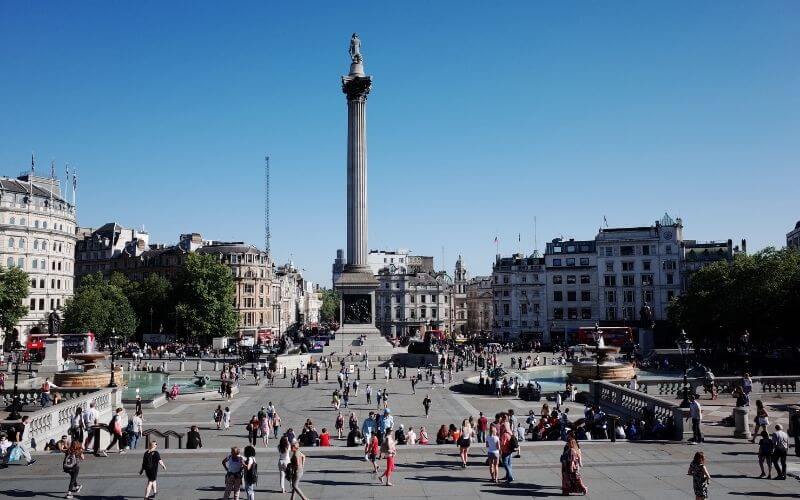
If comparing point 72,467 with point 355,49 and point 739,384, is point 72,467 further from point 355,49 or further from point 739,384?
point 355,49

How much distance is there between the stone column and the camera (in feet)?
244

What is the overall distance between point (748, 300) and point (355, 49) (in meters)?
50.9

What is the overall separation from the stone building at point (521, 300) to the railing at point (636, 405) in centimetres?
7427

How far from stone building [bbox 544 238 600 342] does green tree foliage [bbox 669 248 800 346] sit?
33.2 metres

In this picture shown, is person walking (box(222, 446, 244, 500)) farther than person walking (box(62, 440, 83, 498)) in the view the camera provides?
No

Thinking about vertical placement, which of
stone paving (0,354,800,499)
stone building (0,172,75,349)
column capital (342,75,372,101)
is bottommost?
stone paving (0,354,800,499)

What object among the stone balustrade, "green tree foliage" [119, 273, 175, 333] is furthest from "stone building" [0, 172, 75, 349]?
the stone balustrade

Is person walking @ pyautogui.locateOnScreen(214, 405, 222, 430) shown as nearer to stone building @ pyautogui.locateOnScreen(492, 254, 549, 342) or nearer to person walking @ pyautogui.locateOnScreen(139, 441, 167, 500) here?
person walking @ pyautogui.locateOnScreen(139, 441, 167, 500)

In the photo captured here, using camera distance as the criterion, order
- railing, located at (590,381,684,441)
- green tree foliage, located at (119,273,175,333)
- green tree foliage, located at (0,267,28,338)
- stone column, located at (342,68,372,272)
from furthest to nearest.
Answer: green tree foliage, located at (119,273,175,333) → stone column, located at (342,68,372,272) → green tree foliage, located at (0,267,28,338) → railing, located at (590,381,684,441)

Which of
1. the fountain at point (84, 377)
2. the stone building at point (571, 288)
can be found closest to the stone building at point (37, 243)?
the fountain at point (84, 377)

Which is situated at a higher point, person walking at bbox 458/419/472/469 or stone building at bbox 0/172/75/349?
stone building at bbox 0/172/75/349

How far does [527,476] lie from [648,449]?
216 inches

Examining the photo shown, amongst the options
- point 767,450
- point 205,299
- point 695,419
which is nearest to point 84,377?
point 695,419

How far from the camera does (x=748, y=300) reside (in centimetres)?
5431
